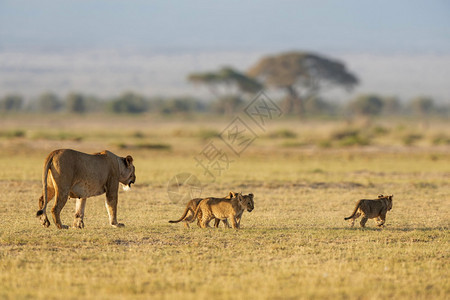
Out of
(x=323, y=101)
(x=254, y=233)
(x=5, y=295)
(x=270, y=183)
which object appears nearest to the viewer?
(x=5, y=295)

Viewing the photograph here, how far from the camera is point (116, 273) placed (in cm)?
911

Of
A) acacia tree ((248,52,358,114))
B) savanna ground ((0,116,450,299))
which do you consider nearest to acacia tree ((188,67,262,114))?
acacia tree ((248,52,358,114))

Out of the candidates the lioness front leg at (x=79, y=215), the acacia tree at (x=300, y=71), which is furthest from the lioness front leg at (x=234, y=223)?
the acacia tree at (x=300, y=71)

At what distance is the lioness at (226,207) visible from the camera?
12.4 metres

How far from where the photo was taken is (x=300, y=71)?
286 feet

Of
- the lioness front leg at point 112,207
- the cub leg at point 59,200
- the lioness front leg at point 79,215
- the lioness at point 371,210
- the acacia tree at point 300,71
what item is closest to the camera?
the cub leg at point 59,200

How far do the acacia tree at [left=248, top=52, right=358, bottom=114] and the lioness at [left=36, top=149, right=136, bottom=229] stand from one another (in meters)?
74.9

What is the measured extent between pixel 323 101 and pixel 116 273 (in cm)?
15287

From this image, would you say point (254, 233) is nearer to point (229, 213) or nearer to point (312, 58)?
point (229, 213)

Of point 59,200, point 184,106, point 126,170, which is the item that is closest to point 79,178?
point 59,200

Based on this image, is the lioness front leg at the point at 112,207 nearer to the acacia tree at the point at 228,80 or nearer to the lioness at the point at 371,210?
the lioness at the point at 371,210

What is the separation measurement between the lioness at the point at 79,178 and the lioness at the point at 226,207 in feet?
5.65

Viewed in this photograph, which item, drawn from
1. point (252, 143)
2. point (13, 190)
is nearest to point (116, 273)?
point (13, 190)

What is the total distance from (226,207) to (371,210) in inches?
120
